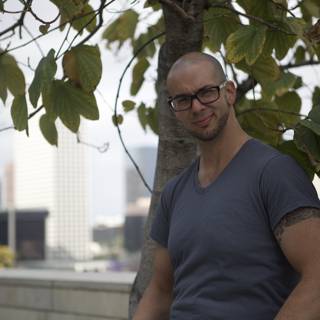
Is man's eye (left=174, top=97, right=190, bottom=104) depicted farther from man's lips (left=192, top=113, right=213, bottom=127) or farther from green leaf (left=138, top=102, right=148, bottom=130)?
green leaf (left=138, top=102, right=148, bottom=130)

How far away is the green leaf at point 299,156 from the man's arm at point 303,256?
328 mm

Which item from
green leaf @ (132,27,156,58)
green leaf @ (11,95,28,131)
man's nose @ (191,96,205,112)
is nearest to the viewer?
man's nose @ (191,96,205,112)

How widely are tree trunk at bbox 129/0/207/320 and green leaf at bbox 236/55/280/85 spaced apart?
171 millimetres

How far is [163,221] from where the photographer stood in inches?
70.5

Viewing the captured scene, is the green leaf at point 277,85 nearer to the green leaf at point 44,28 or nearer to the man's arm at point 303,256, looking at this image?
the green leaf at point 44,28

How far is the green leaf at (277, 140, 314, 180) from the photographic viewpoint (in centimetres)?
178

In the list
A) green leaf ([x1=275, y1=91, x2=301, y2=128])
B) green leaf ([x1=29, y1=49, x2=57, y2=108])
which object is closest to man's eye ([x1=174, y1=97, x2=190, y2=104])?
green leaf ([x1=29, y1=49, x2=57, y2=108])

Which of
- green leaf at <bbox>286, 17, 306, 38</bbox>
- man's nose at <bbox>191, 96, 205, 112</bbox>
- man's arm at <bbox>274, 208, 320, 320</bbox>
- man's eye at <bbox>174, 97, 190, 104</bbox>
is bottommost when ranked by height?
man's arm at <bbox>274, 208, 320, 320</bbox>

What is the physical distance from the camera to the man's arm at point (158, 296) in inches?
71.9

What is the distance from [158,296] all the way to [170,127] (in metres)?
0.69

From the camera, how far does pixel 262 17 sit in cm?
228

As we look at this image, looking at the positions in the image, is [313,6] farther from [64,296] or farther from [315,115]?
[64,296]

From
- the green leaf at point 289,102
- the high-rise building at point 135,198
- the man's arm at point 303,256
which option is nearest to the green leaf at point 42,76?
the man's arm at point 303,256

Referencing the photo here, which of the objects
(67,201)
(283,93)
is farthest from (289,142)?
(67,201)
